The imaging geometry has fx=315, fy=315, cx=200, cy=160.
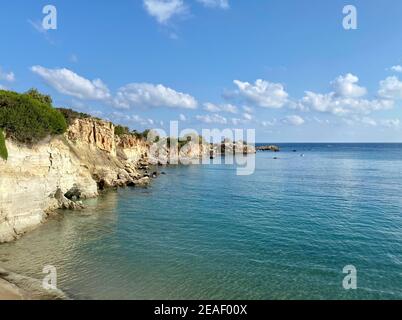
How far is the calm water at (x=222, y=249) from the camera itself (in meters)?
16.9

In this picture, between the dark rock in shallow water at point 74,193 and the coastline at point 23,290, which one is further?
the dark rock in shallow water at point 74,193

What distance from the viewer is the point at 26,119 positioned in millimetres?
28609

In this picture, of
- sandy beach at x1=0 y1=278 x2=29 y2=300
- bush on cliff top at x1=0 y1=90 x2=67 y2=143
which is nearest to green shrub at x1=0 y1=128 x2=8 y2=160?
bush on cliff top at x1=0 y1=90 x2=67 y2=143

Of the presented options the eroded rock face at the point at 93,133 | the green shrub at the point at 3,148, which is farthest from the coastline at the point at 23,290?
the eroded rock face at the point at 93,133

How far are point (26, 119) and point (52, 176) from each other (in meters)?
6.64

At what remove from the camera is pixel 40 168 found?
2997 centimetres

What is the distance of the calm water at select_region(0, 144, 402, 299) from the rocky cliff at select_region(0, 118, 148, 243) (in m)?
1.88

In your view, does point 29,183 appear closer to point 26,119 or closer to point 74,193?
point 26,119

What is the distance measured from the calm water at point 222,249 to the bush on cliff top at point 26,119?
8292 mm

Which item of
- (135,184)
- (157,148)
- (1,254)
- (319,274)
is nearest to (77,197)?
(135,184)
